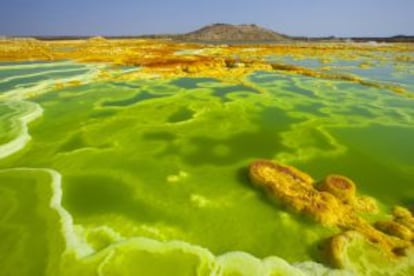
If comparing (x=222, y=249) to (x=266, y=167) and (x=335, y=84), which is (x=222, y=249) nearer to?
(x=266, y=167)

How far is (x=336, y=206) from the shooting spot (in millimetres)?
9562

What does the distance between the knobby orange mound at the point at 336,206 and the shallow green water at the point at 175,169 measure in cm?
34

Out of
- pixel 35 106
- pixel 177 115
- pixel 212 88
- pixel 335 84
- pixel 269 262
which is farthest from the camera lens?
pixel 335 84

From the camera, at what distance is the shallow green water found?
8.12 meters

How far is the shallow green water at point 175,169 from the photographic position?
26.6 ft

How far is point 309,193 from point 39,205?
731 centimetres

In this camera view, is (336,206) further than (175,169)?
No

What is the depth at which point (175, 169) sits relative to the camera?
40.4 ft

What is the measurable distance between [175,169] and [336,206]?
5.25 metres

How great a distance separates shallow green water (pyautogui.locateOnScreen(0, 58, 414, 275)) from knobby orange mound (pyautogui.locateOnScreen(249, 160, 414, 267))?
343mm

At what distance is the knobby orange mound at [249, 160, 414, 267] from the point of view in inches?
320

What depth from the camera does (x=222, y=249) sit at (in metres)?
8.18

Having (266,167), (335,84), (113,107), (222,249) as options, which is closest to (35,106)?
(113,107)

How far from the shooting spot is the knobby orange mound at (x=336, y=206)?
320 inches
